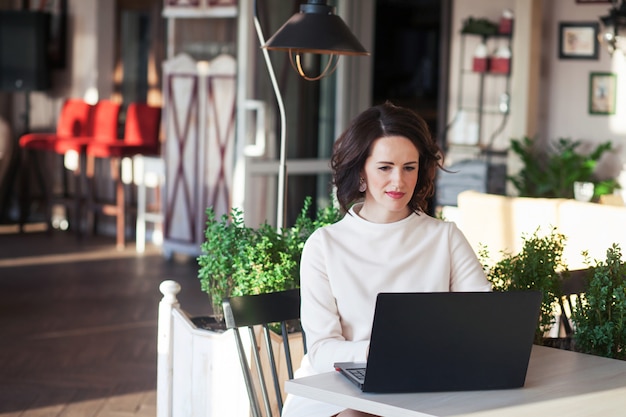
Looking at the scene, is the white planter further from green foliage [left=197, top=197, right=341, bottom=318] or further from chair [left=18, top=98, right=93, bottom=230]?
chair [left=18, top=98, right=93, bottom=230]

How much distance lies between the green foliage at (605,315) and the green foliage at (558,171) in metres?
5.06

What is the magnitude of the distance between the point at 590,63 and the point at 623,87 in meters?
0.35

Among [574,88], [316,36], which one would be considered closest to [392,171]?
[316,36]

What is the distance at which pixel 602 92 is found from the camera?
28.1ft

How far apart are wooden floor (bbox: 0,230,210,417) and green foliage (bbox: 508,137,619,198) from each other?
2841mm

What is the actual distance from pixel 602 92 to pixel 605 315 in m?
5.63

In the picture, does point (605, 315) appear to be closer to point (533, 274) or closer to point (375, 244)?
point (533, 274)

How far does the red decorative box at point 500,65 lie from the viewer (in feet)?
29.1

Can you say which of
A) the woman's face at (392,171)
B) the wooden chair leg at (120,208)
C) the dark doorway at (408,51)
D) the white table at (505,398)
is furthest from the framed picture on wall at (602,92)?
the dark doorway at (408,51)

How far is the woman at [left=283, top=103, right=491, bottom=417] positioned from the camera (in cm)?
291

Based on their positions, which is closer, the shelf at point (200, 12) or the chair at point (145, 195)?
the shelf at point (200, 12)

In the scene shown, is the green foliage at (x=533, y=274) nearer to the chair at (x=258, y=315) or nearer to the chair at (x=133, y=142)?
the chair at (x=258, y=315)

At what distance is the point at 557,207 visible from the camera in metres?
6.07

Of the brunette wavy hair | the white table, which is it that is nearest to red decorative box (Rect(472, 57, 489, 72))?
the brunette wavy hair
